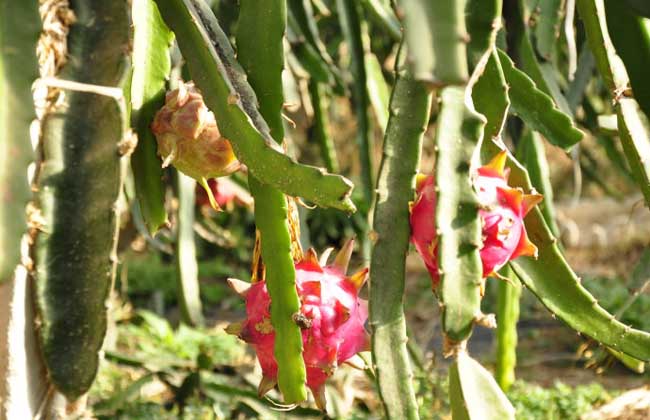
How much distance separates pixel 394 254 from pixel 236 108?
0.61 ft

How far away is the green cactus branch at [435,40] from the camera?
0.59 meters

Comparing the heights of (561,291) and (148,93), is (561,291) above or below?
below

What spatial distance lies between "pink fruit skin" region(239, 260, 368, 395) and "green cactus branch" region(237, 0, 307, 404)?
0.08 ft

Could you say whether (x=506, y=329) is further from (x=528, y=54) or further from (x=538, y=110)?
(x=538, y=110)

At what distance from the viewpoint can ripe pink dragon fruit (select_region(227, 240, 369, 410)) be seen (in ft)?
2.98

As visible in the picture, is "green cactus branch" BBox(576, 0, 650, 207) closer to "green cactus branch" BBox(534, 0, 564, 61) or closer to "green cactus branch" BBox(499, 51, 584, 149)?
"green cactus branch" BBox(499, 51, 584, 149)

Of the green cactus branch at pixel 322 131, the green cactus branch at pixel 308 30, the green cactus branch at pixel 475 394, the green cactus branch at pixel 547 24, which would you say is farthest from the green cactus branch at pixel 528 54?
the green cactus branch at pixel 475 394

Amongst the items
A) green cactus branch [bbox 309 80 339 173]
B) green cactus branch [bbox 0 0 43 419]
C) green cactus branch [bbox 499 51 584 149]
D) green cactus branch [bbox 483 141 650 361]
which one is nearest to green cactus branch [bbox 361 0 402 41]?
green cactus branch [bbox 499 51 584 149]

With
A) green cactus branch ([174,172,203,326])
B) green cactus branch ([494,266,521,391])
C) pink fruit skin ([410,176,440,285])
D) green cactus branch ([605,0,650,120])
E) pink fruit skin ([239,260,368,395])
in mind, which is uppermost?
green cactus branch ([605,0,650,120])

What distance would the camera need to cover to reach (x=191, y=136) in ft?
3.13

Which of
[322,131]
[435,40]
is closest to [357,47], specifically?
[322,131]

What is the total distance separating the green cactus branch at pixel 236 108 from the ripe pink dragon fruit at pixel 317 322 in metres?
0.14

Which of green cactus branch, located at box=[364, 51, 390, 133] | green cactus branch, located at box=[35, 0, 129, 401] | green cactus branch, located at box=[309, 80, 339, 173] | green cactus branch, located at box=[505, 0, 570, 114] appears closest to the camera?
green cactus branch, located at box=[35, 0, 129, 401]

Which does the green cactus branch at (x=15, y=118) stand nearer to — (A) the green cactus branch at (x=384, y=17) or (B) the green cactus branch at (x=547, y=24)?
(A) the green cactus branch at (x=384, y=17)
